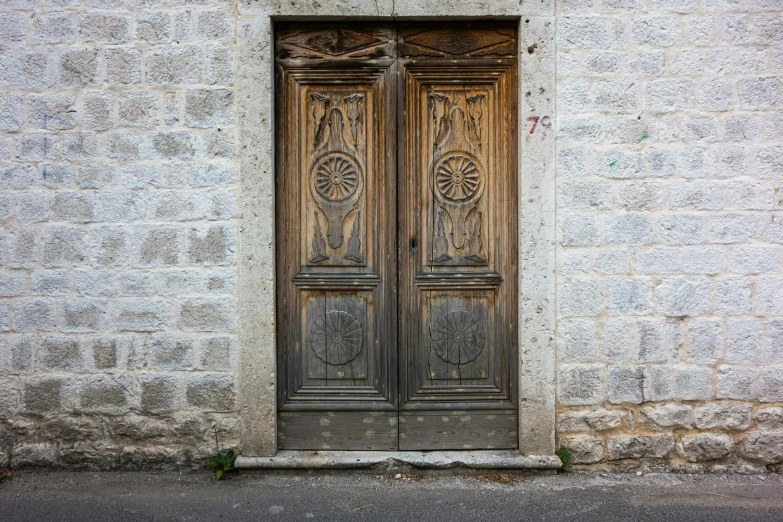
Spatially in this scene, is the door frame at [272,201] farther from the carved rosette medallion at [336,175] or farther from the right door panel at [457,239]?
the carved rosette medallion at [336,175]

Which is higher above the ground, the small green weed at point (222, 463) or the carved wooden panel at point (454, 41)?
the carved wooden panel at point (454, 41)

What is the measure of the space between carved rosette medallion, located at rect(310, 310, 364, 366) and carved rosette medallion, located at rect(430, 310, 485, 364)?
20.0 inches

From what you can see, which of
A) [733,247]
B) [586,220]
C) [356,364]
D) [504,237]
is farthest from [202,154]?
[733,247]

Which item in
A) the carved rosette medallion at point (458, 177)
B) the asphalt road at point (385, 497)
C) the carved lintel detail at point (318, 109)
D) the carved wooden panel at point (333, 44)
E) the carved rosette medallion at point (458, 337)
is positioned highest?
the carved wooden panel at point (333, 44)

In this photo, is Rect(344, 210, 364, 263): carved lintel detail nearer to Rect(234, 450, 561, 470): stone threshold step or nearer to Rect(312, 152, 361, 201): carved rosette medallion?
Rect(312, 152, 361, 201): carved rosette medallion

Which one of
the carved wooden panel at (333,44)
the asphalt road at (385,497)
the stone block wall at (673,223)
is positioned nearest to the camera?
the asphalt road at (385,497)

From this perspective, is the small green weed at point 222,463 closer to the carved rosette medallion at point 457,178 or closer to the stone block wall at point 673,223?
the carved rosette medallion at point 457,178

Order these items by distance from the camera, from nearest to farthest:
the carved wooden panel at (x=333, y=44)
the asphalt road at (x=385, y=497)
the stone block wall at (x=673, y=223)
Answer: the asphalt road at (x=385, y=497) → the stone block wall at (x=673, y=223) → the carved wooden panel at (x=333, y=44)

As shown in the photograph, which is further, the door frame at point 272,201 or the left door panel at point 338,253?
the left door panel at point 338,253

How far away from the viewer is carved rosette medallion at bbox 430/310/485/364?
12.1ft

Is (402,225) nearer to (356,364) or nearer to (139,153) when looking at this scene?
(356,364)

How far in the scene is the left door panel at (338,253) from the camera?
366cm

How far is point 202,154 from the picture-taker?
138 inches

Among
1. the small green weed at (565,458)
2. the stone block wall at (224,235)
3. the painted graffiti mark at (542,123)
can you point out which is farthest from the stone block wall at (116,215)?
the small green weed at (565,458)
